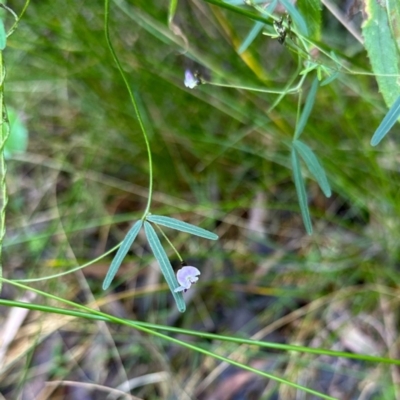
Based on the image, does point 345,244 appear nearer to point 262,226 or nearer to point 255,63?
point 262,226

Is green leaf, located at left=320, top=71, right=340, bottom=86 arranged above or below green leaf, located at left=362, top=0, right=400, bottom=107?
below

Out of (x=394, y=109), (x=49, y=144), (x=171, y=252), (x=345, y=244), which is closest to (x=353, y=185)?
(x=345, y=244)

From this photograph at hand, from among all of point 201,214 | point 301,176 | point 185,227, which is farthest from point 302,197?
point 201,214

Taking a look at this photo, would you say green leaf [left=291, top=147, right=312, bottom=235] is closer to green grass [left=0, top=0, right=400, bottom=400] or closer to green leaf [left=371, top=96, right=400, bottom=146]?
green leaf [left=371, top=96, right=400, bottom=146]

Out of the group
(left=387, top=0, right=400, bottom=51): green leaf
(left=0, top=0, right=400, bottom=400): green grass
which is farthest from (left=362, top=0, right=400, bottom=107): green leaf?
(left=0, top=0, right=400, bottom=400): green grass

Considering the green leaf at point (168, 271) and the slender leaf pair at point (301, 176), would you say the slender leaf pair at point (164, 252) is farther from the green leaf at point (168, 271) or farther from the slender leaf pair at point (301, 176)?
the slender leaf pair at point (301, 176)

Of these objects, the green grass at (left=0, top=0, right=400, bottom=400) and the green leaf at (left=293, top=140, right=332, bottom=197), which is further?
the green grass at (left=0, top=0, right=400, bottom=400)

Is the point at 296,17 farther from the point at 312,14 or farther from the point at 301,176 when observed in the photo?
the point at 301,176
